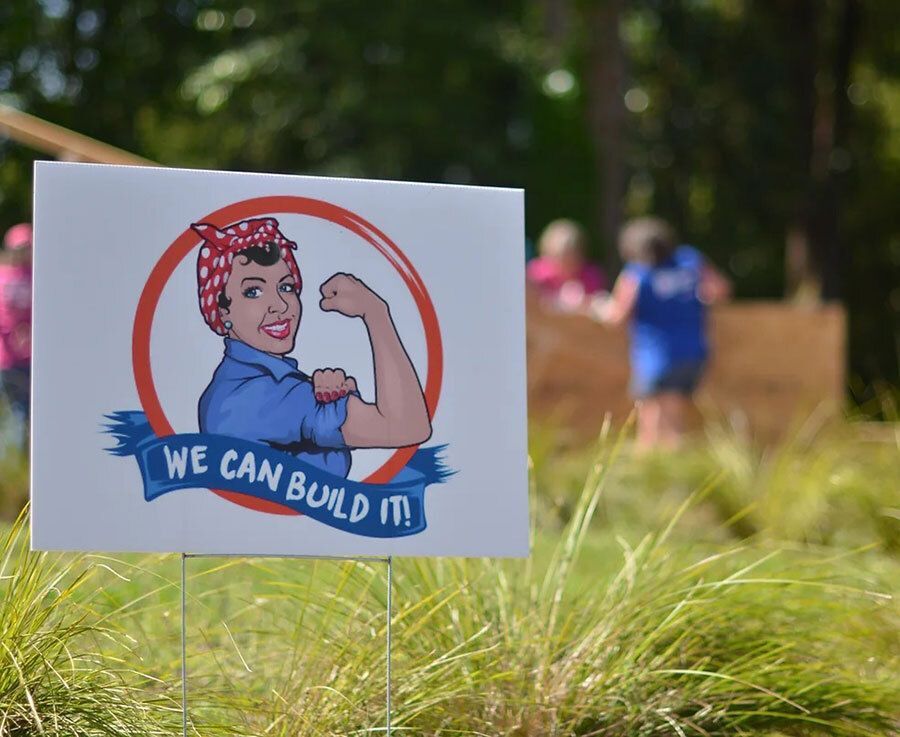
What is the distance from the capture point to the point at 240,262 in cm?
371

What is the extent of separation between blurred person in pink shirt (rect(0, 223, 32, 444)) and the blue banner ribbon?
18.6 feet

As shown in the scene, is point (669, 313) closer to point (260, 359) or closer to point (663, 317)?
point (663, 317)

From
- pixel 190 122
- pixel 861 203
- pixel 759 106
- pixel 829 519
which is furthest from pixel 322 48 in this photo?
pixel 861 203

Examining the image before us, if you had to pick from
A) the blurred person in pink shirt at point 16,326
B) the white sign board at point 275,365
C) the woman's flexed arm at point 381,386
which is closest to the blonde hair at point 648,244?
the blurred person in pink shirt at point 16,326

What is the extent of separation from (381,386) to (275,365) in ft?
0.84

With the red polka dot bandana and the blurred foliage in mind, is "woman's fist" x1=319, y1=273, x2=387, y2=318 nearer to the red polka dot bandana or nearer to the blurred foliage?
the red polka dot bandana

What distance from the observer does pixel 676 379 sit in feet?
32.8

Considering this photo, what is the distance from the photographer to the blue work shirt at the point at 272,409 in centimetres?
360

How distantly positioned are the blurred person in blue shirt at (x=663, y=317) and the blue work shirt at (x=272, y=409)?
244 inches

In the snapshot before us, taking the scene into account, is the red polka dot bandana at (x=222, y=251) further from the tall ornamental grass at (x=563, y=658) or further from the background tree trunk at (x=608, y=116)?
the background tree trunk at (x=608, y=116)

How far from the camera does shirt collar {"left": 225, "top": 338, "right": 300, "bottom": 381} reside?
3.64m

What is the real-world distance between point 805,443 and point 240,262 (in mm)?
6409

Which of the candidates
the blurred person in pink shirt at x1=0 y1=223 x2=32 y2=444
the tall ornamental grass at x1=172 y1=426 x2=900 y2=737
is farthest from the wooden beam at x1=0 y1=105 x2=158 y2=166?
the tall ornamental grass at x1=172 y1=426 x2=900 y2=737

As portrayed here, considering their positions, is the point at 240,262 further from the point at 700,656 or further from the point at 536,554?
the point at 536,554
